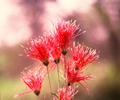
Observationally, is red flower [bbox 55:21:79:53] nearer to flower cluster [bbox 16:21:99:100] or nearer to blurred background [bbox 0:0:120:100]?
flower cluster [bbox 16:21:99:100]

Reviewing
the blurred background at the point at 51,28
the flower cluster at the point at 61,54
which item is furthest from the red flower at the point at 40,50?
the blurred background at the point at 51,28

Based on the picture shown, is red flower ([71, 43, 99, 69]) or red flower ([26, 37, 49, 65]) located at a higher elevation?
red flower ([26, 37, 49, 65])

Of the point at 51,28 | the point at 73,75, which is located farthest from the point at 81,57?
the point at 51,28

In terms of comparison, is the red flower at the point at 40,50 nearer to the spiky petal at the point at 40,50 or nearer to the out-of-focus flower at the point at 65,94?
the spiky petal at the point at 40,50

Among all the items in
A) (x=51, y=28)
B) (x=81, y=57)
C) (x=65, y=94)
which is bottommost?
(x=65, y=94)

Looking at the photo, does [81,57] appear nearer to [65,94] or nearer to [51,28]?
[65,94]

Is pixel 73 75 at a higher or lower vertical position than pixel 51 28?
lower

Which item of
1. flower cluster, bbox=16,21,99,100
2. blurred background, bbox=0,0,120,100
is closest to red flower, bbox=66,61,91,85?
flower cluster, bbox=16,21,99,100

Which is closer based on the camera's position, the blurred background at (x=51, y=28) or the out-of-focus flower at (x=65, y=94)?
the out-of-focus flower at (x=65, y=94)
